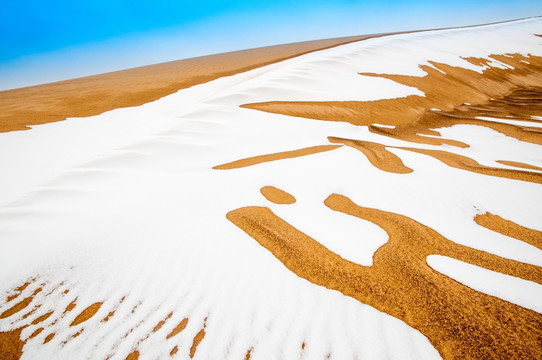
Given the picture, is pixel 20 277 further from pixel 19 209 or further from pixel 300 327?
pixel 300 327

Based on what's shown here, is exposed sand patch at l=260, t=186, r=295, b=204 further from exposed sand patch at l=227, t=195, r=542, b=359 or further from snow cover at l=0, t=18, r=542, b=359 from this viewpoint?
exposed sand patch at l=227, t=195, r=542, b=359

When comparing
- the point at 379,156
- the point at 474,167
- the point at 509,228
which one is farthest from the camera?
the point at 379,156

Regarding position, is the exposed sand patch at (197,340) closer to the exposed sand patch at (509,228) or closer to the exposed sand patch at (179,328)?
the exposed sand patch at (179,328)

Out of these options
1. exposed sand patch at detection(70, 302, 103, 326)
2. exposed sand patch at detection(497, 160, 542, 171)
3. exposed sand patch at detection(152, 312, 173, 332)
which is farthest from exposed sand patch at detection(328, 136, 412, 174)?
exposed sand patch at detection(70, 302, 103, 326)

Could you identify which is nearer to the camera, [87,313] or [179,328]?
[179,328]

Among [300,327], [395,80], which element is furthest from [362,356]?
[395,80]

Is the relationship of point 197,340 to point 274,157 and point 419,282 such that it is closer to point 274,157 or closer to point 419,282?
point 419,282

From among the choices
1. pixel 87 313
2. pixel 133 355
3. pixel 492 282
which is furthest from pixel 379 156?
pixel 87 313
